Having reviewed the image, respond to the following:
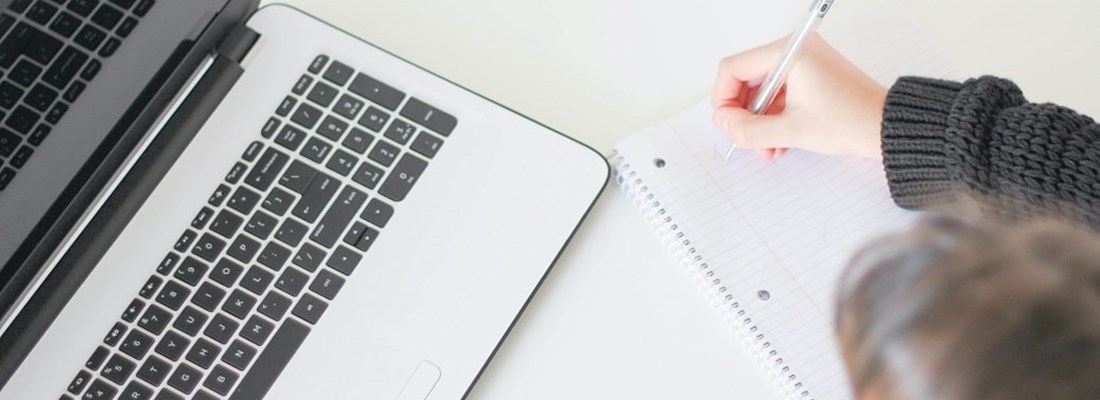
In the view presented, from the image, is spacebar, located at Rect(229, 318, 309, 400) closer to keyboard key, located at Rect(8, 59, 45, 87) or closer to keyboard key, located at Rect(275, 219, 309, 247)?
keyboard key, located at Rect(275, 219, 309, 247)

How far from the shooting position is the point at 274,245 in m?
0.65

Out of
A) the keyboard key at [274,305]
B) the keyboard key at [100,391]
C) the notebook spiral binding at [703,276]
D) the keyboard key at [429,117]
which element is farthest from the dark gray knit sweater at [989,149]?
the keyboard key at [100,391]

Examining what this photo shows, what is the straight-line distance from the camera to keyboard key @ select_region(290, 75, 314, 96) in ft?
2.31

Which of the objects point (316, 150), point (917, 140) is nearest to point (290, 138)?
point (316, 150)

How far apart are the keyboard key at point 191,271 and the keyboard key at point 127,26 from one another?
0.14m

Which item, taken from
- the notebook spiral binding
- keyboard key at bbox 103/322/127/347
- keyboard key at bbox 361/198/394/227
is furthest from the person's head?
keyboard key at bbox 103/322/127/347

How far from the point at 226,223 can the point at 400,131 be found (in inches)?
4.7

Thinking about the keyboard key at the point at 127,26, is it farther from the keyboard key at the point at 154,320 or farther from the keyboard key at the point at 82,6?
the keyboard key at the point at 154,320

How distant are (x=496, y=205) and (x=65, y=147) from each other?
249mm

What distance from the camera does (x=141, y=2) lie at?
0.64 m

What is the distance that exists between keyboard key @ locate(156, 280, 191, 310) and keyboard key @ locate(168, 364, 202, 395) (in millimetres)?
38

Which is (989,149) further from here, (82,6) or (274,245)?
(82,6)

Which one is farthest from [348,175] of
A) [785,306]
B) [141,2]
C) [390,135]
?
[785,306]

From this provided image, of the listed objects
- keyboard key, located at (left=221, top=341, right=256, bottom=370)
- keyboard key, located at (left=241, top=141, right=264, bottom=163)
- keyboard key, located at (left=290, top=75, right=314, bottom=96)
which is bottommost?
keyboard key, located at (left=221, top=341, right=256, bottom=370)
